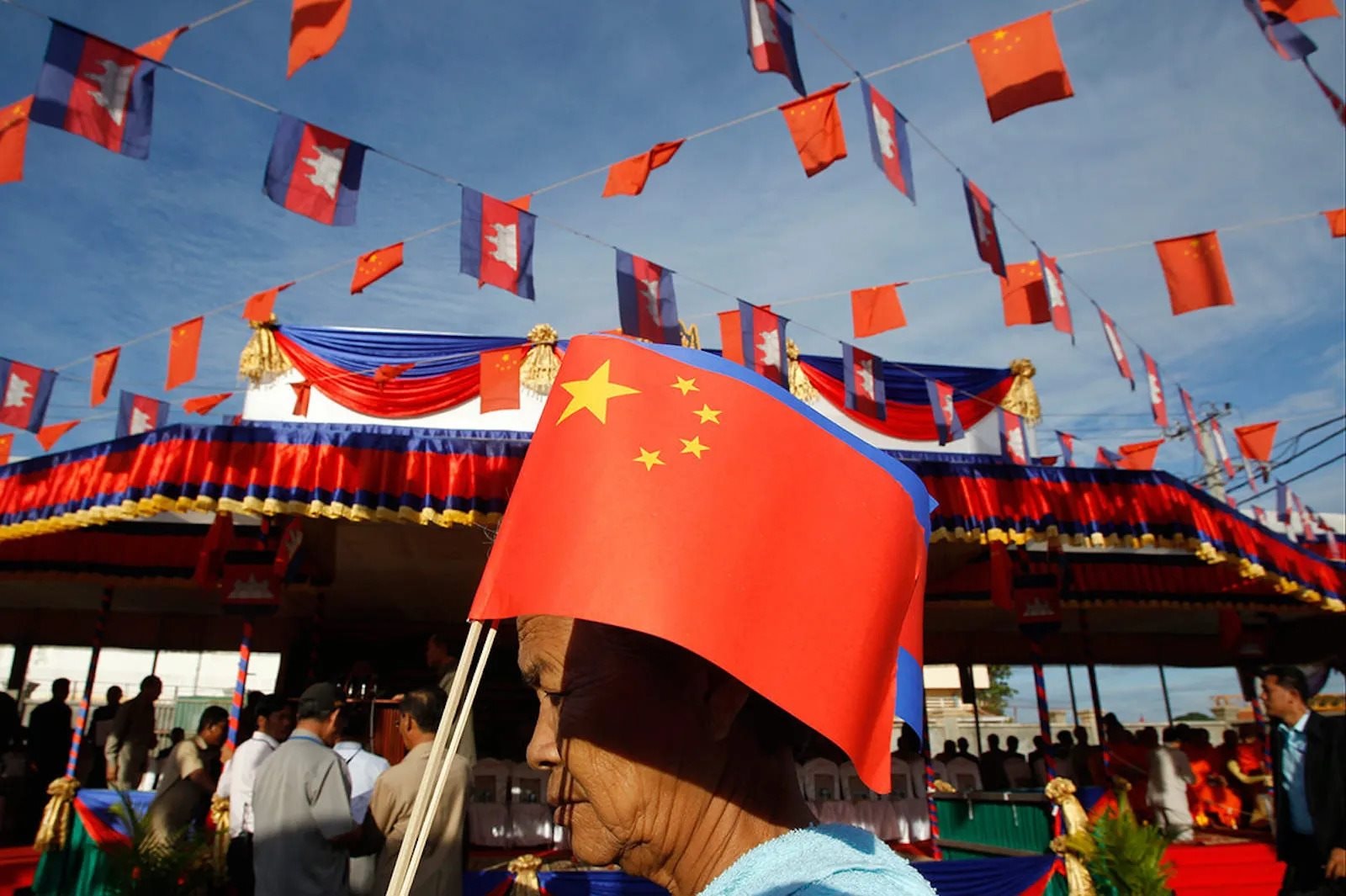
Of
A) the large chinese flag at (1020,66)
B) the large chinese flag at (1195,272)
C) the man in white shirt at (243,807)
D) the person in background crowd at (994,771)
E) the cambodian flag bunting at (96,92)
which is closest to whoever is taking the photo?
the cambodian flag bunting at (96,92)

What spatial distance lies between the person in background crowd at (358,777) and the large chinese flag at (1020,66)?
502cm

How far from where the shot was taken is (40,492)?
6.45 m

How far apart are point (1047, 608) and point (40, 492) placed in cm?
939

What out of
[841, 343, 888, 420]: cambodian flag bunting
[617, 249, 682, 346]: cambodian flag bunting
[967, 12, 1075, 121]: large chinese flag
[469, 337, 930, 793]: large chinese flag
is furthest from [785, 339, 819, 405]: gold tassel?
[469, 337, 930, 793]: large chinese flag

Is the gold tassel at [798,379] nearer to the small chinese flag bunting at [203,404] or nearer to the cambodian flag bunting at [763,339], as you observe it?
the cambodian flag bunting at [763,339]

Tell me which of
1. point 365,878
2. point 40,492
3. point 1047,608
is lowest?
point 365,878

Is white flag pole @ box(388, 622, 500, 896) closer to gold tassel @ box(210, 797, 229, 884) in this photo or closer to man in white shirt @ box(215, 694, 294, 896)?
man in white shirt @ box(215, 694, 294, 896)


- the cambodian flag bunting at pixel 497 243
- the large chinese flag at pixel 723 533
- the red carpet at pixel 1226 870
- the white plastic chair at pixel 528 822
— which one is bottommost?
the red carpet at pixel 1226 870

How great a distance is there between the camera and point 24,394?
7.91 meters

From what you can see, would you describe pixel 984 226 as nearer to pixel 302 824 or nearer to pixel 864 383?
pixel 864 383

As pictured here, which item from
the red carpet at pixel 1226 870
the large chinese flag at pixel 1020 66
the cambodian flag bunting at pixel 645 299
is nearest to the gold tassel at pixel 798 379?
the cambodian flag bunting at pixel 645 299

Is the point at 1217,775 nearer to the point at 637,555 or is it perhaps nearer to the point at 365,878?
the point at 365,878

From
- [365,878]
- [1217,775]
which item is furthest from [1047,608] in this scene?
[365,878]

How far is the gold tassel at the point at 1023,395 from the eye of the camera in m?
9.97
